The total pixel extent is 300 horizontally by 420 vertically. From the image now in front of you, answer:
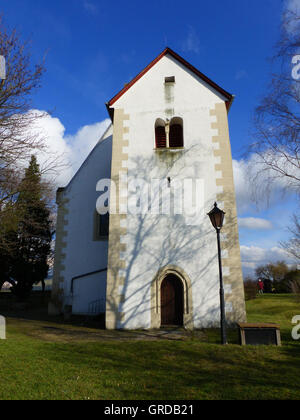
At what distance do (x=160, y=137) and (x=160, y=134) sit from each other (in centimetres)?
14

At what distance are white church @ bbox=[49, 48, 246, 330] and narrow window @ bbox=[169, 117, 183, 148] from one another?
→ 5 cm

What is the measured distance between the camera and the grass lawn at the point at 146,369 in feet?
13.7

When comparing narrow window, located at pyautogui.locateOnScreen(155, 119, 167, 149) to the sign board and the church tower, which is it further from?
the sign board

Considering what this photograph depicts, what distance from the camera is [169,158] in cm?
1112

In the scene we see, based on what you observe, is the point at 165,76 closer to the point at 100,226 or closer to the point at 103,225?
the point at 103,225

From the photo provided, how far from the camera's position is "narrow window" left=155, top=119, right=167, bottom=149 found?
11.9m

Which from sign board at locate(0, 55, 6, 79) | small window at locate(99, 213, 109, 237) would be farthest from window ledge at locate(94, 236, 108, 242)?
sign board at locate(0, 55, 6, 79)

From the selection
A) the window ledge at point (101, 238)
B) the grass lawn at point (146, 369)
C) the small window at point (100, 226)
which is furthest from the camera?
the small window at point (100, 226)

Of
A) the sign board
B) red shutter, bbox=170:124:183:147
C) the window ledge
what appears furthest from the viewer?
the window ledge

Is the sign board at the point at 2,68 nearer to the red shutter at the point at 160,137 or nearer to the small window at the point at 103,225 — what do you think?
the red shutter at the point at 160,137

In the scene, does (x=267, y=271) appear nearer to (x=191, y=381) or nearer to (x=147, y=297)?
(x=147, y=297)

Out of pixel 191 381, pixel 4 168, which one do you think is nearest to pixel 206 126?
pixel 4 168

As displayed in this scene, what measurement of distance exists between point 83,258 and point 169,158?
21.9ft

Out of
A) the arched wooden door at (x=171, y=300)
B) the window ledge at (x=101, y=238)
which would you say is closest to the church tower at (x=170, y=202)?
the arched wooden door at (x=171, y=300)
